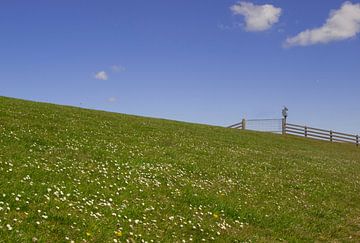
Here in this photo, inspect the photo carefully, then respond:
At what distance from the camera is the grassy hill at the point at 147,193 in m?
10.8

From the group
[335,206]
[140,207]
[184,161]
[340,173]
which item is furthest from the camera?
[340,173]

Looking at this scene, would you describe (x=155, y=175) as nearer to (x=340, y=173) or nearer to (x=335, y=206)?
(x=335, y=206)

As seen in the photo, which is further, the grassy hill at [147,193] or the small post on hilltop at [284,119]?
the small post on hilltop at [284,119]

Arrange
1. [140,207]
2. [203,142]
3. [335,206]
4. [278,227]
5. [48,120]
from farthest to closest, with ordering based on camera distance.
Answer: [203,142] < [48,120] < [335,206] < [278,227] < [140,207]

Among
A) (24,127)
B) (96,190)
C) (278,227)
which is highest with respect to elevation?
(24,127)

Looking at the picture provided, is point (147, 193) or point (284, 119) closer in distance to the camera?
point (147, 193)

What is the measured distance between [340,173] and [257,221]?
615 inches

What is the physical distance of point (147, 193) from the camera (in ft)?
46.8

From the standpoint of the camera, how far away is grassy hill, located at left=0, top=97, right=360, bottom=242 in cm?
1077

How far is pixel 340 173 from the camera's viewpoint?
28.2 meters

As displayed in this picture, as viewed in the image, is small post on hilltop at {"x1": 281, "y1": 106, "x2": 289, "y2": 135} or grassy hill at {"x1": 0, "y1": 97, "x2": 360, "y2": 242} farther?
small post on hilltop at {"x1": 281, "y1": 106, "x2": 289, "y2": 135}

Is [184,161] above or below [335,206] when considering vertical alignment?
above

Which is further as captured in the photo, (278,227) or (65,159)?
(65,159)

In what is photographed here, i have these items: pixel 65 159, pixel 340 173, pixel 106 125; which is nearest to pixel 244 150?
pixel 340 173
